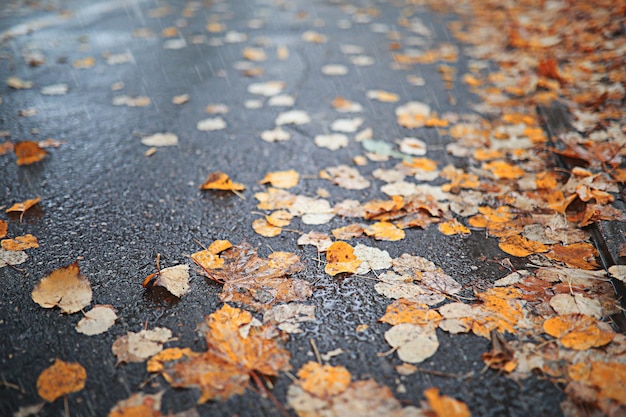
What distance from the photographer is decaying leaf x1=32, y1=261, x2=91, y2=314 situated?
1537mm

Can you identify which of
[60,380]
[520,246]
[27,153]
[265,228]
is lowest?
[27,153]

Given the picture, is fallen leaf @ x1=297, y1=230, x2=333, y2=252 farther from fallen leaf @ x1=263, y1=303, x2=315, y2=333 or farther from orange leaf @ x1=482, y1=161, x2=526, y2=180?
orange leaf @ x1=482, y1=161, x2=526, y2=180

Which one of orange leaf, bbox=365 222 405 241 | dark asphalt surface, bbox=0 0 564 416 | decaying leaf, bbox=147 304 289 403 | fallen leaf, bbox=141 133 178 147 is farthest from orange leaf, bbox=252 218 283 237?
fallen leaf, bbox=141 133 178 147

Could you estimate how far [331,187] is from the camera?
2.31m

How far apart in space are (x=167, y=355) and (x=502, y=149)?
210 centimetres

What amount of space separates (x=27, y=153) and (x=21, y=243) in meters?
0.83

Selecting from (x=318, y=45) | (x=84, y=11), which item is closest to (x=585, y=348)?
(x=318, y=45)

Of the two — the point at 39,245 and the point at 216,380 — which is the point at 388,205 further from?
the point at 39,245

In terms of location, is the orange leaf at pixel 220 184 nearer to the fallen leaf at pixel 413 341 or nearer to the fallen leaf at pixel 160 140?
the fallen leaf at pixel 160 140

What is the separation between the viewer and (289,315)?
5.02 feet

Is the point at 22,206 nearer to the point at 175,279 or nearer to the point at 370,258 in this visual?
the point at 175,279

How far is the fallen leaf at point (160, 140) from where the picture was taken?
8.87 feet

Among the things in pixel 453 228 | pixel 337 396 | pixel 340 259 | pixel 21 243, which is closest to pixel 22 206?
pixel 21 243

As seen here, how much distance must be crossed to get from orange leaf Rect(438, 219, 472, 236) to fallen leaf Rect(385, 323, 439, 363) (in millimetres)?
602
